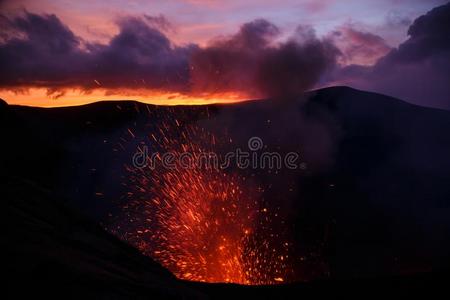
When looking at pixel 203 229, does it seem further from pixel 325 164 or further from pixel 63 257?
pixel 325 164

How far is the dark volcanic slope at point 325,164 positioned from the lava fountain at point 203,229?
121 centimetres

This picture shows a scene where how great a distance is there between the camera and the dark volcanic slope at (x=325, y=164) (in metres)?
18.3

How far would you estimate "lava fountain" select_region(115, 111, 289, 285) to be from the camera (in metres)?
12.9

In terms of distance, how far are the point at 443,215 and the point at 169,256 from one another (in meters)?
15.7

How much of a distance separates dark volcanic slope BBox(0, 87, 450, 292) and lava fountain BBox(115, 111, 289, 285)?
1.21 m

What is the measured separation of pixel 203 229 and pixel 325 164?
1506 cm

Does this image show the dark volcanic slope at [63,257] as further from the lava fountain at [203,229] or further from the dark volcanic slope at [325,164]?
the dark volcanic slope at [325,164]

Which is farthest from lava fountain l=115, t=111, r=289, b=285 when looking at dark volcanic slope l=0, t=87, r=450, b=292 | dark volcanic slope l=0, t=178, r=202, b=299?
dark volcanic slope l=0, t=178, r=202, b=299

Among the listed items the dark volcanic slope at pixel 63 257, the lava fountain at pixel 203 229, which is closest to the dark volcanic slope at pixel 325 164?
the lava fountain at pixel 203 229

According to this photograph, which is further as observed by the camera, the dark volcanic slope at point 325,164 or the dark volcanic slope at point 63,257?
the dark volcanic slope at point 325,164

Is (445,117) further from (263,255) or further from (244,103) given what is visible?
(263,255)

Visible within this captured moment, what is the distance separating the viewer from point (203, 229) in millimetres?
15648

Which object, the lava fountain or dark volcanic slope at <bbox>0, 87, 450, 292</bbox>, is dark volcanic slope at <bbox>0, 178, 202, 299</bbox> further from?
dark volcanic slope at <bbox>0, 87, 450, 292</bbox>

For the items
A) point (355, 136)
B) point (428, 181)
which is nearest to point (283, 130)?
point (355, 136)
